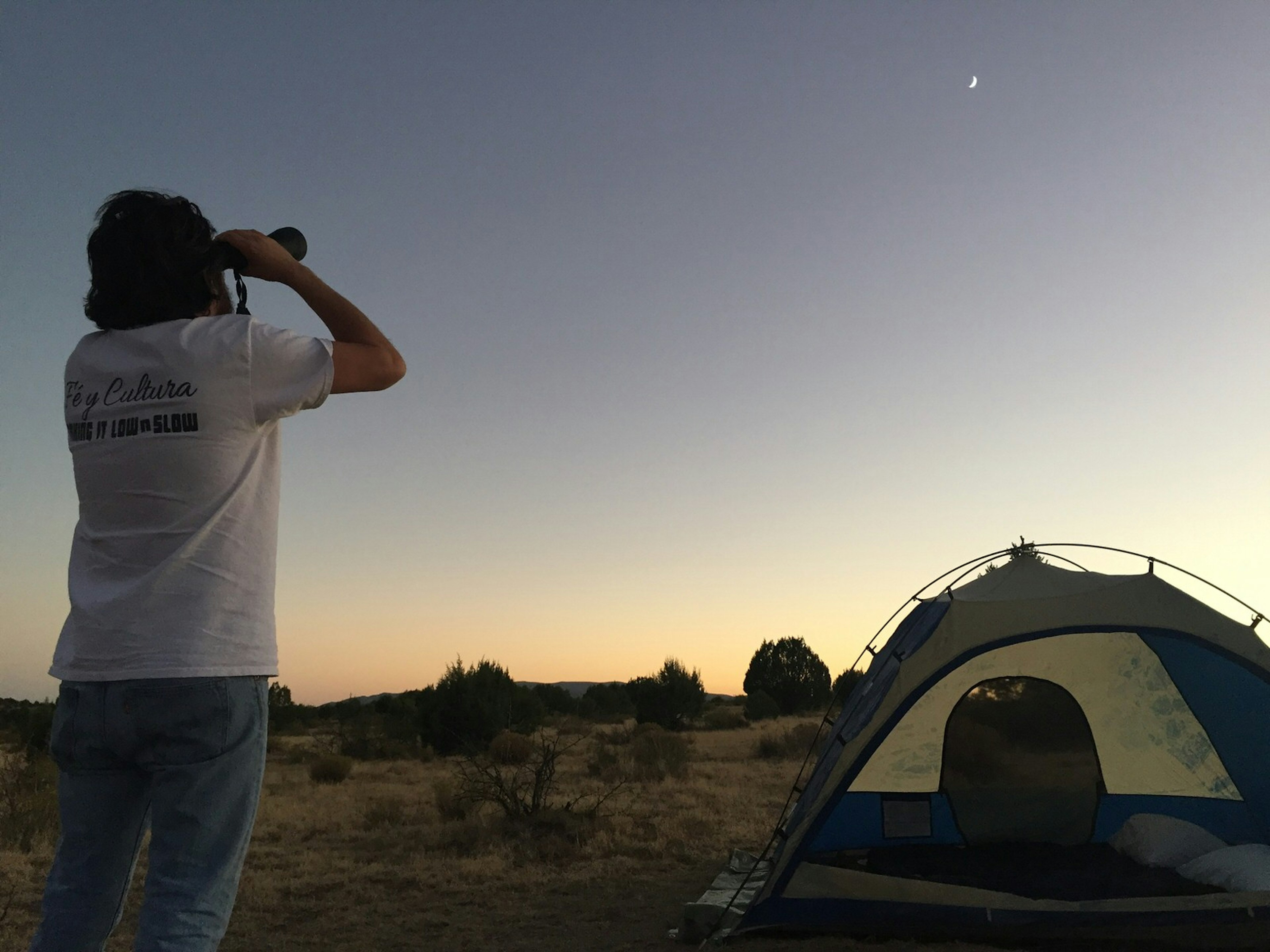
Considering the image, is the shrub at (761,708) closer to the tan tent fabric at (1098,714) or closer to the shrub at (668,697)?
the shrub at (668,697)

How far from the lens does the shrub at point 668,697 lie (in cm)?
2700

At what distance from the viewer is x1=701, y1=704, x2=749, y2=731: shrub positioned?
2756 cm

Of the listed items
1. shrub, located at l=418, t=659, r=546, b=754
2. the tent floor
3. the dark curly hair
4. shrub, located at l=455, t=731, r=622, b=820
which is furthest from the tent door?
shrub, located at l=418, t=659, r=546, b=754

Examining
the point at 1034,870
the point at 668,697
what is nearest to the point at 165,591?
the point at 1034,870

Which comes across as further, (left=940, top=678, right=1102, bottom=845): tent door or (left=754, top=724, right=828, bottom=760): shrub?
(left=754, top=724, right=828, bottom=760): shrub

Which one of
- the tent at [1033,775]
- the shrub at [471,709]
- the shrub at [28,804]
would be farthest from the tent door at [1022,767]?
the shrub at [471,709]

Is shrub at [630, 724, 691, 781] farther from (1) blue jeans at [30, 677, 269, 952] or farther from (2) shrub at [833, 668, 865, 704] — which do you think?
(1) blue jeans at [30, 677, 269, 952]

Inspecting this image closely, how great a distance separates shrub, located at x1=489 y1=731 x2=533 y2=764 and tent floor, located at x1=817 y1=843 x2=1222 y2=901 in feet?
33.4

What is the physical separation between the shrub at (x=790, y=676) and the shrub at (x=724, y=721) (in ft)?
9.71

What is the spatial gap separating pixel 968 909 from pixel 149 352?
5105mm

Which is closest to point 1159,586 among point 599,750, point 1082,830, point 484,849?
point 1082,830

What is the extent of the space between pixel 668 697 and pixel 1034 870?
70.3 feet

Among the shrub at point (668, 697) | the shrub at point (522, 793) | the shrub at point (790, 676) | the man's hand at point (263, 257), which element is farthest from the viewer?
the shrub at point (790, 676)

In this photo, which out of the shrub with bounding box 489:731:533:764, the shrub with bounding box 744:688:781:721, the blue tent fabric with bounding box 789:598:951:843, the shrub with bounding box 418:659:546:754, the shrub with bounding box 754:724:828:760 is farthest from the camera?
the shrub with bounding box 744:688:781:721
